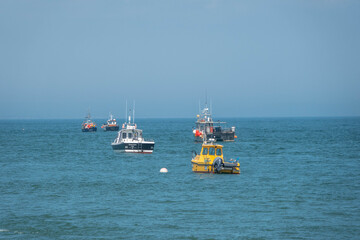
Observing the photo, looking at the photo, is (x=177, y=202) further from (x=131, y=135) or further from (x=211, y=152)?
(x=131, y=135)

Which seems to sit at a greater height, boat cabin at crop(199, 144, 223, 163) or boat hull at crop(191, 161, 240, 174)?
boat cabin at crop(199, 144, 223, 163)

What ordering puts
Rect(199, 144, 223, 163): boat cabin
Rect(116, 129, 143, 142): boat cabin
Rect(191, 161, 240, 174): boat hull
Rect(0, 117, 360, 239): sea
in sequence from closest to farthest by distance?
Rect(0, 117, 360, 239): sea, Rect(191, 161, 240, 174): boat hull, Rect(199, 144, 223, 163): boat cabin, Rect(116, 129, 143, 142): boat cabin

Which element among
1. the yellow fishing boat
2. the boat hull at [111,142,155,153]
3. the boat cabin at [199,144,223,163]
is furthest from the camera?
the boat hull at [111,142,155,153]

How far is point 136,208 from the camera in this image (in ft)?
117

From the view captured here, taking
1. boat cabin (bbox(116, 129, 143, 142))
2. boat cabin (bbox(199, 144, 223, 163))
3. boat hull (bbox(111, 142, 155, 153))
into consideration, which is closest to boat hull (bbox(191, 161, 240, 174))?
boat cabin (bbox(199, 144, 223, 163))

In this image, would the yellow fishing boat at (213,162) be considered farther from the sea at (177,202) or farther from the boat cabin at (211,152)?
the sea at (177,202)

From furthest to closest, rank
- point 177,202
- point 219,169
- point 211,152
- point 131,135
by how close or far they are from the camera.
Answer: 1. point 131,135
2. point 211,152
3. point 219,169
4. point 177,202

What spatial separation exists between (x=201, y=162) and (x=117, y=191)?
38.2 ft

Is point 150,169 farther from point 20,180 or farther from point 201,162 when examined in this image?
point 20,180

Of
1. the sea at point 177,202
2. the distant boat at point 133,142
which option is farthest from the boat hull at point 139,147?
the sea at point 177,202

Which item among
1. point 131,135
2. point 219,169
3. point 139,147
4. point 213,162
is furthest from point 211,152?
point 131,135

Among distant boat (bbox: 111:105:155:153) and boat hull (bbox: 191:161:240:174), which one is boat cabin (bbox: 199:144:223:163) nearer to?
boat hull (bbox: 191:161:240:174)

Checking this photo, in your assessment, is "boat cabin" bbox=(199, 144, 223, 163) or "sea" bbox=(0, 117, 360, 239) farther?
"boat cabin" bbox=(199, 144, 223, 163)

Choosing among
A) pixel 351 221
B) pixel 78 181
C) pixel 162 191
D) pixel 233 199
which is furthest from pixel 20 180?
pixel 351 221
